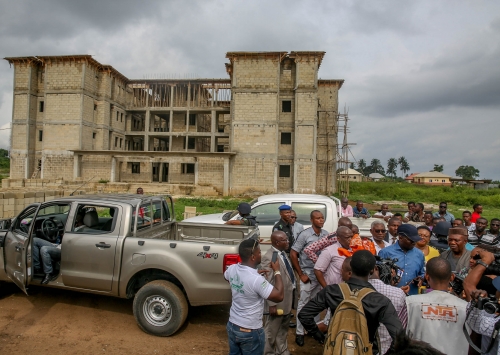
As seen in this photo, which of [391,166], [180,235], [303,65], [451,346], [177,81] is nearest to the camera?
[451,346]

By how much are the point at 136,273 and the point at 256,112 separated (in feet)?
80.7

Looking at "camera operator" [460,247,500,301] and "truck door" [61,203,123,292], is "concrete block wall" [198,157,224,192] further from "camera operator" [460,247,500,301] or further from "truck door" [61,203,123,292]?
"camera operator" [460,247,500,301]

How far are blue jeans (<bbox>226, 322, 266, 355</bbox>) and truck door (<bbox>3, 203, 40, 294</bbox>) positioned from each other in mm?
3233

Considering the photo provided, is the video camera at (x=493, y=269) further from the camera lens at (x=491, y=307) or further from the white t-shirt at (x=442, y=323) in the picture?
the camera lens at (x=491, y=307)

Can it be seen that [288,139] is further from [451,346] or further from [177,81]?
[451,346]

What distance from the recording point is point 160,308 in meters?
4.17

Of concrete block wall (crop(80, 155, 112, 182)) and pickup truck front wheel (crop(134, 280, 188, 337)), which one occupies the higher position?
concrete block wall (crop(80, 155, 112, 182))

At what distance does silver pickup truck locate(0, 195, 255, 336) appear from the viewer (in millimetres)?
3959

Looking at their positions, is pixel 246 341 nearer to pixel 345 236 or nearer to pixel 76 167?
pixel 345 236

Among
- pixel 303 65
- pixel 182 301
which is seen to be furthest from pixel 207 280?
pixel 303 65

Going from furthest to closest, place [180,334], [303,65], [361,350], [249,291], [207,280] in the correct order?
[303,65] → [180,334] → [207,280] → [249,291] → [361,350]

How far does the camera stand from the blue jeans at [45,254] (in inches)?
177

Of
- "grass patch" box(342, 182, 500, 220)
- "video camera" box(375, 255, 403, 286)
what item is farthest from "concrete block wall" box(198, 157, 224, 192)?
"video camera" box(375, 255, 403, 286)

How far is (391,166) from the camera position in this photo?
11350 centimetres
